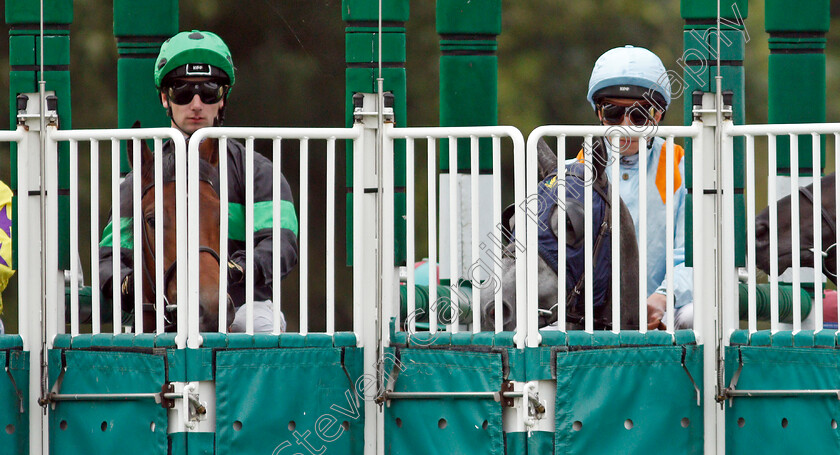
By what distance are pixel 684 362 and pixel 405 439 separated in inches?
37.0

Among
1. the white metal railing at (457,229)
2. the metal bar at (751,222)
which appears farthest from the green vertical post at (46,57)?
the metal bar at (751,222)

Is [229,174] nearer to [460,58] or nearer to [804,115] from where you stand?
[460,58]

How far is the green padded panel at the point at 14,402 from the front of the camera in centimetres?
518

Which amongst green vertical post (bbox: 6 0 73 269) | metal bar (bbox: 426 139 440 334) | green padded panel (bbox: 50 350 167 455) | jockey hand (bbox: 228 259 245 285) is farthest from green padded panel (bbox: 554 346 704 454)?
green vertical post (bbox: 6 0 73 269)

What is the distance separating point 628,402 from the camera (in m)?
5.09

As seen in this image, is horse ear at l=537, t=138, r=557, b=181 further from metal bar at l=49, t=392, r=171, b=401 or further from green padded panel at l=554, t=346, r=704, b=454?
metal bar at l=49, t=392, r=171, b=401

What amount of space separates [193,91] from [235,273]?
717mm

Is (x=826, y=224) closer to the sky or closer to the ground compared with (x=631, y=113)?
closer to the ground

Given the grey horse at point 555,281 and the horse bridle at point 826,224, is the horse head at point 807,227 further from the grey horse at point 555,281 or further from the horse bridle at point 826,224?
the grey horse at point 555,281

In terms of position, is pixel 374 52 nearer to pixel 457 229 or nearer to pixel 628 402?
pixel 457 229

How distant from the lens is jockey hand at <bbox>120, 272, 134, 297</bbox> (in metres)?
5.28

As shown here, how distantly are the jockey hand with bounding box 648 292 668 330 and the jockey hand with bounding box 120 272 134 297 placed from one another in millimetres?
1735

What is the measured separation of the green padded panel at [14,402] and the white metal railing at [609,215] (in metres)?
1.69

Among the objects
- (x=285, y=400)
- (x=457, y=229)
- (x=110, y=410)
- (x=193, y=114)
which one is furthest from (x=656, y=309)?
(x=110, y=410)
